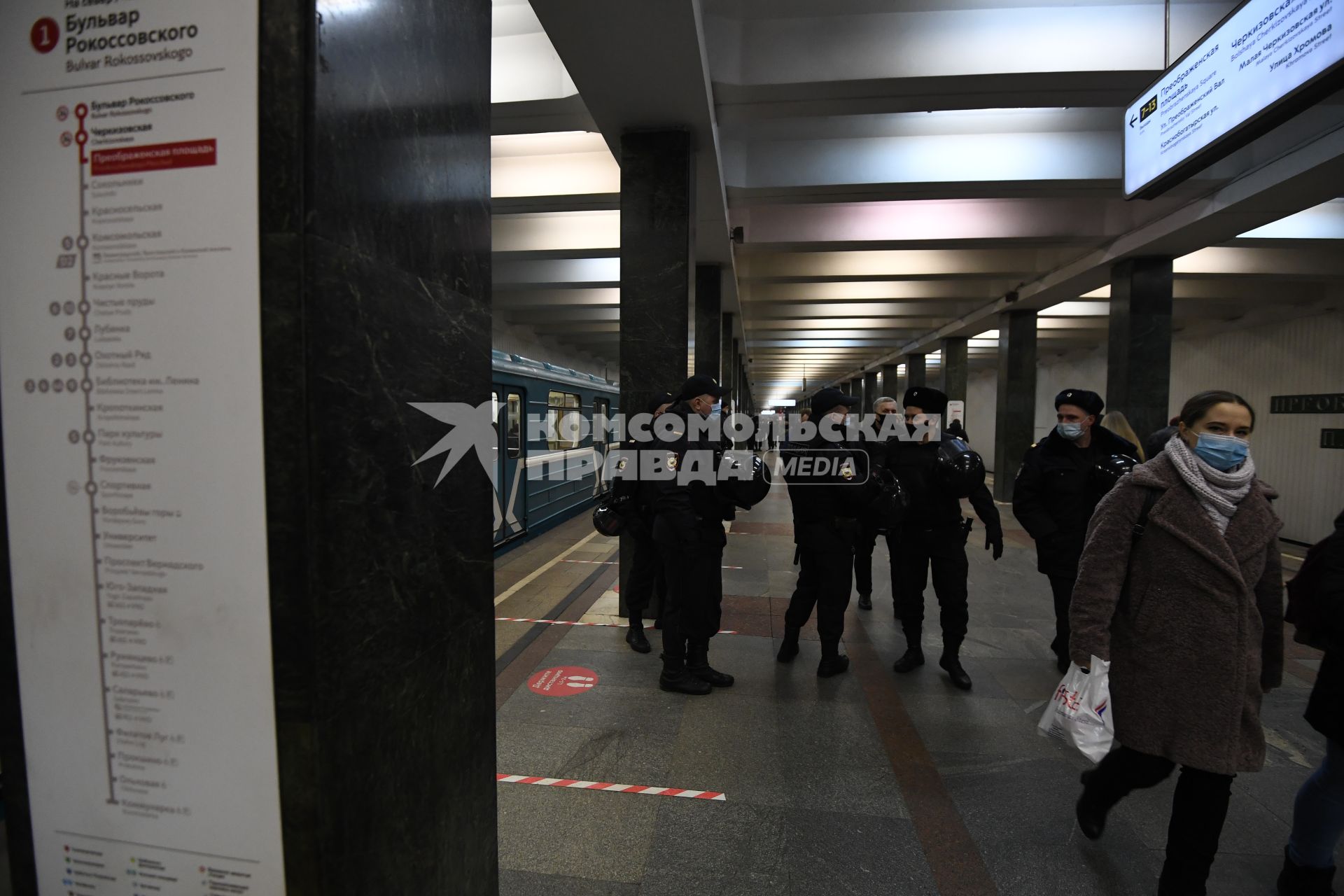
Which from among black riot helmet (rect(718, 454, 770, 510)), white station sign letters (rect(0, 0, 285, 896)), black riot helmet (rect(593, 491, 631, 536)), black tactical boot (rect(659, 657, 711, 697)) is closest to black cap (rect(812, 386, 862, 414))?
black riot helmet (rect(718, 454, 770, 510))

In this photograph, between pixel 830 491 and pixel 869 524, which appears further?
pixel 869 524

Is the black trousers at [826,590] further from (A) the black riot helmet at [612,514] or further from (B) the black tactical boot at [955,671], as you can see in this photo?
(A) the black riot helmet at [612,514]

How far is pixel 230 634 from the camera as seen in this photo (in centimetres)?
109

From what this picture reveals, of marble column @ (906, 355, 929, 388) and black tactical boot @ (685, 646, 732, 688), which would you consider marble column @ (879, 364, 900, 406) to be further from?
black tactical boot @ (685, 646, 732, 688)

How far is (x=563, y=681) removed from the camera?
405 centimetres

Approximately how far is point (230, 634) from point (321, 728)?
24 centimetres

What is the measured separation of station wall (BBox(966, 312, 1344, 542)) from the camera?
10.2m

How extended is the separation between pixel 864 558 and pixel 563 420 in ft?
17.8

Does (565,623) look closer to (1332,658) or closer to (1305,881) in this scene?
(1305,881)

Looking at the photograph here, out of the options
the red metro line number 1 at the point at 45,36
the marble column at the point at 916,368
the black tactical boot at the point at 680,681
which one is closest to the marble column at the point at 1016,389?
the marble column at the point at 916,368

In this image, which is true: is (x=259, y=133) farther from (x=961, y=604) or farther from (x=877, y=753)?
(x=961, y=604)

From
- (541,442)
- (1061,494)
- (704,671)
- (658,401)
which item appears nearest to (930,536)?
(1061,494)

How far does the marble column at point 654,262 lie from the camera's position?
5.10 metres

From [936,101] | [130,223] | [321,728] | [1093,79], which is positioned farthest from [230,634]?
[1093,79]
